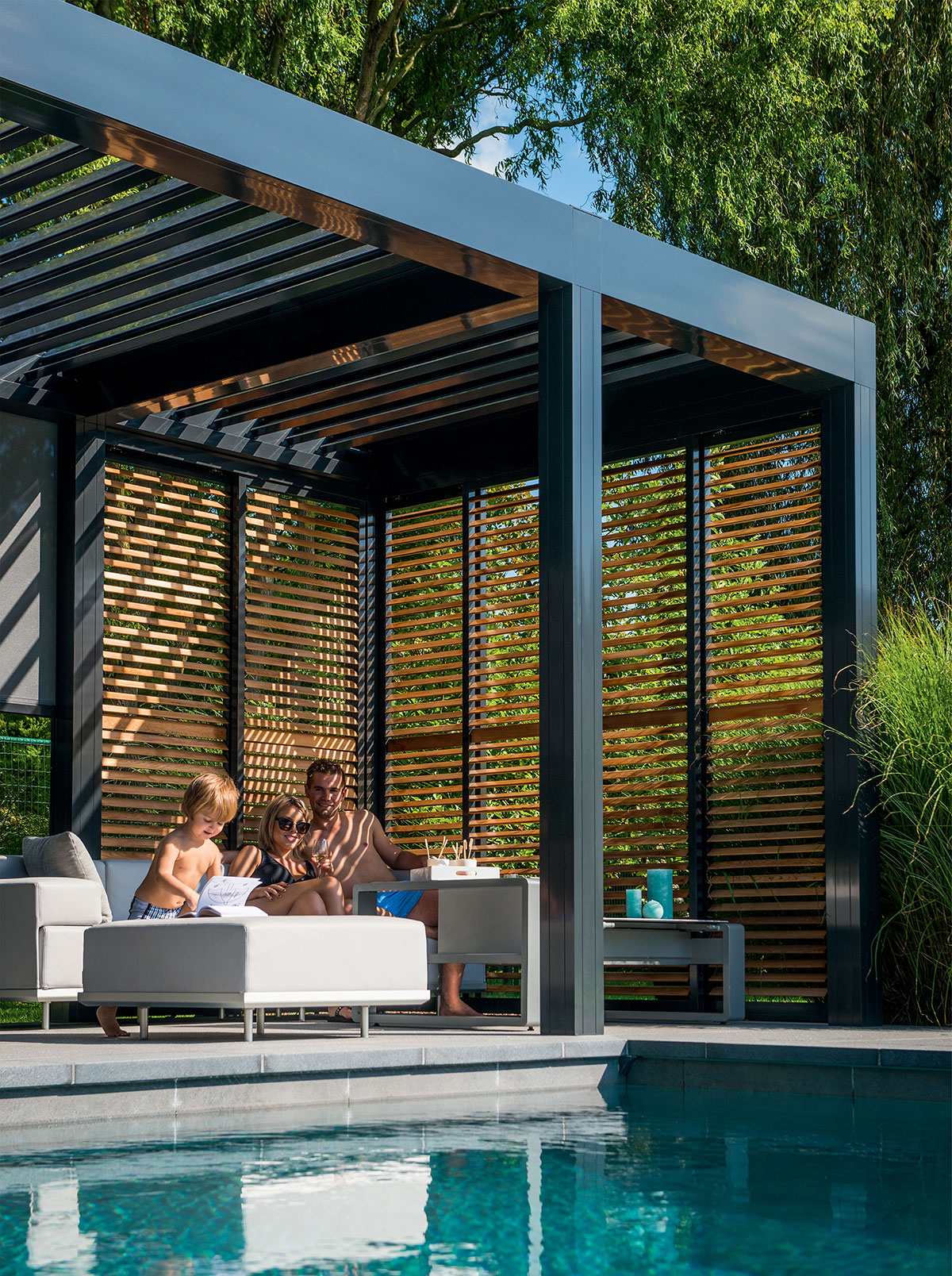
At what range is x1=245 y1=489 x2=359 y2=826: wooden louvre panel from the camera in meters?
10.7

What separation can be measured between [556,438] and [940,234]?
7.91 metres

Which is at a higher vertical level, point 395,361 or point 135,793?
point 395,361

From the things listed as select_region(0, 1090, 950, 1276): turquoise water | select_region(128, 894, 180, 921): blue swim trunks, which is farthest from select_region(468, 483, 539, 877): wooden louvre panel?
select_region(0, 1090, 950, 1276): turquoise water

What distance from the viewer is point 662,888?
30.0 feet

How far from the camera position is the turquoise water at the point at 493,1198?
11.1ft

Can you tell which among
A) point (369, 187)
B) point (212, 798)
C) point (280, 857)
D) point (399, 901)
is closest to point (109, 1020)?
point (212, 798)

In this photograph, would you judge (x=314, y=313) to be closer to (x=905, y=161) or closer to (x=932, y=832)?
(x=932, y=832)

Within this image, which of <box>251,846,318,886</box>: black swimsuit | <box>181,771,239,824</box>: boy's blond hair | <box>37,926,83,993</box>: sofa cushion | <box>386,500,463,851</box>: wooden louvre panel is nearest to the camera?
<box>181,771,239,824</box>: boy's blond hair

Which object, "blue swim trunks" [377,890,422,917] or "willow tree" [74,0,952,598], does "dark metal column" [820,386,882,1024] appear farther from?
"willow tree" [74,0,952,598]

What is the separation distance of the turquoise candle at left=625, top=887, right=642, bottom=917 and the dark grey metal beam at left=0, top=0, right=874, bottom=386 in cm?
293

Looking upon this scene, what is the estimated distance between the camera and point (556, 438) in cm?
726

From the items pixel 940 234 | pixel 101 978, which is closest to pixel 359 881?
pixel 101 978

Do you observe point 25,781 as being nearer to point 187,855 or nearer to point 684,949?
point 187,855

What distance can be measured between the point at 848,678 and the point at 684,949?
1706 mm
